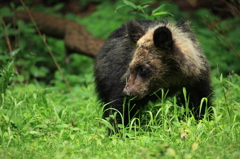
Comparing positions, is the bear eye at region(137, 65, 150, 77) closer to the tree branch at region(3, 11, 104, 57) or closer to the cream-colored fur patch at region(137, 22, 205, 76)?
the cream-colored fur patch at region(137, 22, 205, 76)

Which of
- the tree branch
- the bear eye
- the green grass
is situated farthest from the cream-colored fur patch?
the tree branch

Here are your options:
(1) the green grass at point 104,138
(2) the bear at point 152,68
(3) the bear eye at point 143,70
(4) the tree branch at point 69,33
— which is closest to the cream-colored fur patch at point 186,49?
(2) the bear at point 152,68

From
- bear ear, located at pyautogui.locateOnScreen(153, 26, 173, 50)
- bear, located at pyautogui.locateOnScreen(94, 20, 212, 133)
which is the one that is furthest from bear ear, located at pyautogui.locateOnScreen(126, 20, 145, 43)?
bear ear, located at pyautogui.locateOnScreen(153, 26, 173, 50)

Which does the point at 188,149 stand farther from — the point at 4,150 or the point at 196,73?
the point at 4,150

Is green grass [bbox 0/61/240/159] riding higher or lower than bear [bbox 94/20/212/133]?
lower

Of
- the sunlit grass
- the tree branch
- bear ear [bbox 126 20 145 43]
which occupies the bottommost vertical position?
the tree branch

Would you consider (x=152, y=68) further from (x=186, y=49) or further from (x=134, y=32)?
(x=134, y=32)

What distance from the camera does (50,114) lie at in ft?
17.2

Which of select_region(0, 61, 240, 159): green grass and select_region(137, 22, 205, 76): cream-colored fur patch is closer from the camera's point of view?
select_region(0, 61, 240, 159): green grass

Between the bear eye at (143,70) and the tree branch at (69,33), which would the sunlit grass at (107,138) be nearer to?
the bear eye at (143,70)

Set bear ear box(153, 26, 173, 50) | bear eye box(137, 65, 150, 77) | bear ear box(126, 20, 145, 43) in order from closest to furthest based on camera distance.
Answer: bear ear box(153, 26, 173, 50)
bear eye box(137, 65, 150, 77)
bear ear box(126, 20, 145, 43)

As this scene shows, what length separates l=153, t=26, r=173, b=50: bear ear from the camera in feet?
15.2

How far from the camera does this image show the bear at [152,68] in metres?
4.80

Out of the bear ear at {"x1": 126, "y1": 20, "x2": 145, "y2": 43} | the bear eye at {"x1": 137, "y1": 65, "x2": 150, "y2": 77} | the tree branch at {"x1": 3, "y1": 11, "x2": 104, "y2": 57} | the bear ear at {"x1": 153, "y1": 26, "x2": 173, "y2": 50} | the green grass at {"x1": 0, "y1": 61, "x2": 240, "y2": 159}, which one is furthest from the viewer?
the tree branch at {"x1": 3, "y1": 11, "x2": 104, "y2": 57}
